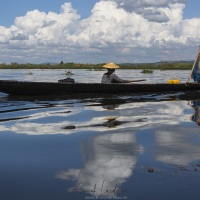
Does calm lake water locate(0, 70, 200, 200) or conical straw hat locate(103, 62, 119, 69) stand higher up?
conical straw hat locate(103, 62, 119, 69)

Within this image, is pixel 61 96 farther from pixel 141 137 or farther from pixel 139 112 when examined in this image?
pixel 141 137

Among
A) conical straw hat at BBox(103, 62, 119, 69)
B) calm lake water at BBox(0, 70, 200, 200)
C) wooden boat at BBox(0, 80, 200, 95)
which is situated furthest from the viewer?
conical straw hat at BBox(103, 62, 119, 69)

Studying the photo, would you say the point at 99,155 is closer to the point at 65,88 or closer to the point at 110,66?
the point at 110,66

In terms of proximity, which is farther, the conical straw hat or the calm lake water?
the conical straw hat

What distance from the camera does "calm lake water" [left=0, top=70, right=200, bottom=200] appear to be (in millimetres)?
3885

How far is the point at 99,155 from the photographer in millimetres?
5355

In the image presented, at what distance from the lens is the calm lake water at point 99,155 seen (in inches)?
153

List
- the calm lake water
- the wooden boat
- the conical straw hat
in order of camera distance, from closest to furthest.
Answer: the calm lake water < the wooden boat < the conical straw hat

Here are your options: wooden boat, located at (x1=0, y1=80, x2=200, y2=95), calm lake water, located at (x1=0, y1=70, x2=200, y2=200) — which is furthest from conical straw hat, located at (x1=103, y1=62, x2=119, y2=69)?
calm lake water, located at (x1=0, y1=70, x2=200, y2=200)

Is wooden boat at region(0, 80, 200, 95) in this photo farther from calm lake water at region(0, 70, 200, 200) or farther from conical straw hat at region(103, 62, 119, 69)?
calm lake water at region(0, 70, 200, 200)

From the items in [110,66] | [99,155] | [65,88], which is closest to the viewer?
[99,155]

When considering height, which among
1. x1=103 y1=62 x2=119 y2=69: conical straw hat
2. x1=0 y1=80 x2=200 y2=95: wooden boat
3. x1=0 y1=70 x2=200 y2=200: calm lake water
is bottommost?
x1=0 y1=70 x2=200 y2=200: calm lake water

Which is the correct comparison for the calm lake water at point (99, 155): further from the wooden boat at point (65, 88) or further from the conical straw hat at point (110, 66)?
the conical straw hat at point (110, 66)

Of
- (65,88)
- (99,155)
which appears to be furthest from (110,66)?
(99,155)
